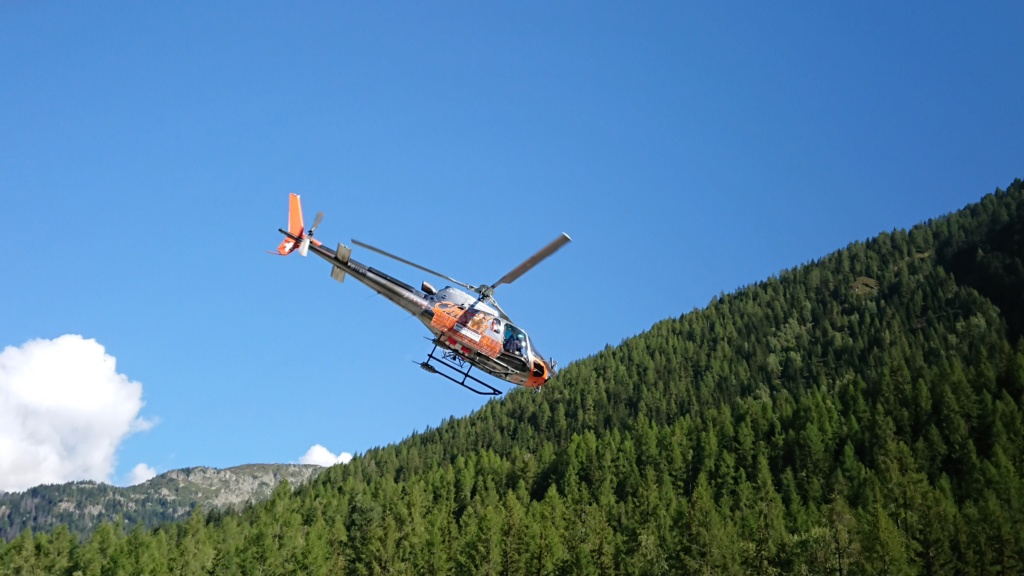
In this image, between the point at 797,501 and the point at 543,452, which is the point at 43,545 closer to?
the point at 543,452

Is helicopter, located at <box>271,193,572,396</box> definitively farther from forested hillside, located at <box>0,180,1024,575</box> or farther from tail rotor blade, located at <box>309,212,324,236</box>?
forested hillside, located at <box>0,180,1024,575</box>

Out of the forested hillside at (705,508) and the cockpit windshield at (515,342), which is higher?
the forested hillside at (705,508)

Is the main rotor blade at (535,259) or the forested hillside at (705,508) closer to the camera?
the main rotor blade at (535,259)

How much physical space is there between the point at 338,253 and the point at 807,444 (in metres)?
90.6

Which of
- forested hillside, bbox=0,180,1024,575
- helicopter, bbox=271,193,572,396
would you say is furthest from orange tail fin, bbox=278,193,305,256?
forested hillside, bbox=0,180,1024,575

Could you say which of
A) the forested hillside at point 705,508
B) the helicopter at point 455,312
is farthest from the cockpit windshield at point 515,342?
the forested hillside at point 705,508

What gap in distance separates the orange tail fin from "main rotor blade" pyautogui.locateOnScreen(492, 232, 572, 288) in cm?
949

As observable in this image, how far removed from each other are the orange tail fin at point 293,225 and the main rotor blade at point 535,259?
9486mm

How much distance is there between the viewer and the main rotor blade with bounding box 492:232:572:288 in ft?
124

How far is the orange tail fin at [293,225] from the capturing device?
40094mm

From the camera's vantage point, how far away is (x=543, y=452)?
147 metres

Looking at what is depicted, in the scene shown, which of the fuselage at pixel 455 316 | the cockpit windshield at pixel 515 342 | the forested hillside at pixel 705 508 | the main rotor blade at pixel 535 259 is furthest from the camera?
the forested hillside at pixel 705 508

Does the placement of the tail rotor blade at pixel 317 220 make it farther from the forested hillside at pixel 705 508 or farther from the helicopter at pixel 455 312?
the forested hillside at pixel 705 508

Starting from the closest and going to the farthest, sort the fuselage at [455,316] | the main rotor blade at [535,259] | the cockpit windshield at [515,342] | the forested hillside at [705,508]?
the main rotor blade at [535,259]
the fuselage at [455,316]
the cockpit windshield at [515,342]
the forested hillside at [705,508]
